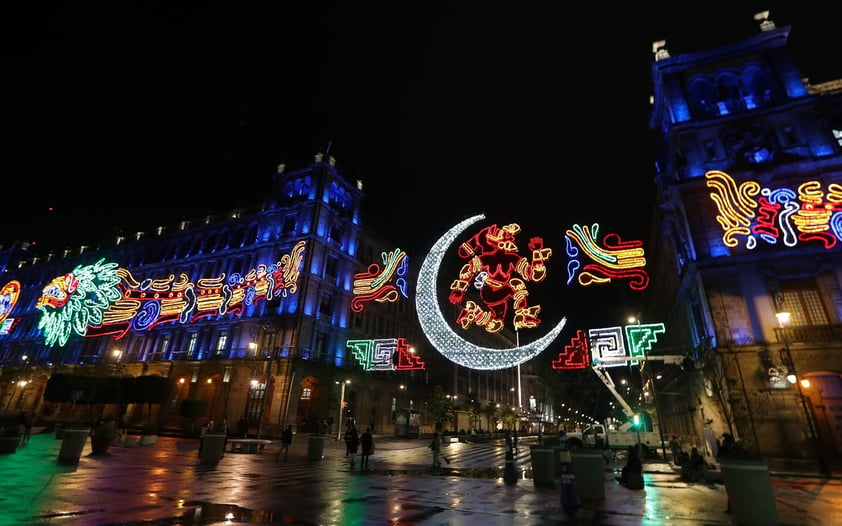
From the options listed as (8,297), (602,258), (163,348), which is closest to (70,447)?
(602,258)

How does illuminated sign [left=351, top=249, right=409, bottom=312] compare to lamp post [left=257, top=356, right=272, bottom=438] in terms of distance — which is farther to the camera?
lamp post [left=257, top=356, right=272, bottom=438]

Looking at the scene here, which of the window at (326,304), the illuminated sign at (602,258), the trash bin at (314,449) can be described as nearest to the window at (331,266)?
the window at (326,304)

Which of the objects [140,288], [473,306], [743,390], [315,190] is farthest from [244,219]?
[743,390]

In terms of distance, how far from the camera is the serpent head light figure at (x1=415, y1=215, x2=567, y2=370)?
15648mm

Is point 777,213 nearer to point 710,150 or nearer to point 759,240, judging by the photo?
point 759,240

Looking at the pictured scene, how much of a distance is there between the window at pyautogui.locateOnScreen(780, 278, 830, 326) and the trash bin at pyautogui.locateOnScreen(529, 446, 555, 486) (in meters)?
15.6

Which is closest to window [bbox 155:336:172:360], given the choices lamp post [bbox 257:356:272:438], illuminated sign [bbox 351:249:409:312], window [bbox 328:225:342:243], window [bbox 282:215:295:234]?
lamp post [bbox 257:356:272:438]

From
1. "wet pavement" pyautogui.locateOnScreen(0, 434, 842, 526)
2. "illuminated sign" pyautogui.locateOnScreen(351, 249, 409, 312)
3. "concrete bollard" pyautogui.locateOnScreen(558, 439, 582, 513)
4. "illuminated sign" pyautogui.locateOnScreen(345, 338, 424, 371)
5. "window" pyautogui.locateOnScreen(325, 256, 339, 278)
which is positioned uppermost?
"window" pyautogui.locateOnScreen(325, 256, 339, 278)

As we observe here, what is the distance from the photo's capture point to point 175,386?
41.5 m

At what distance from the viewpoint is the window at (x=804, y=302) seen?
1983 centimetres

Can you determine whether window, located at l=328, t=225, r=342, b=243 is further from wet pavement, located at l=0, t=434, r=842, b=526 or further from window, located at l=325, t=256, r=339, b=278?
wet pavement, located at l=0, t=434, r=842, b=526

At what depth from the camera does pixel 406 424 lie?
43.5m

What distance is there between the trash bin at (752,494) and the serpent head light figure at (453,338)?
747 cm

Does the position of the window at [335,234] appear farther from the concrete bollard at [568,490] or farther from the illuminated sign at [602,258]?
the concrete bollard at [568,490]
